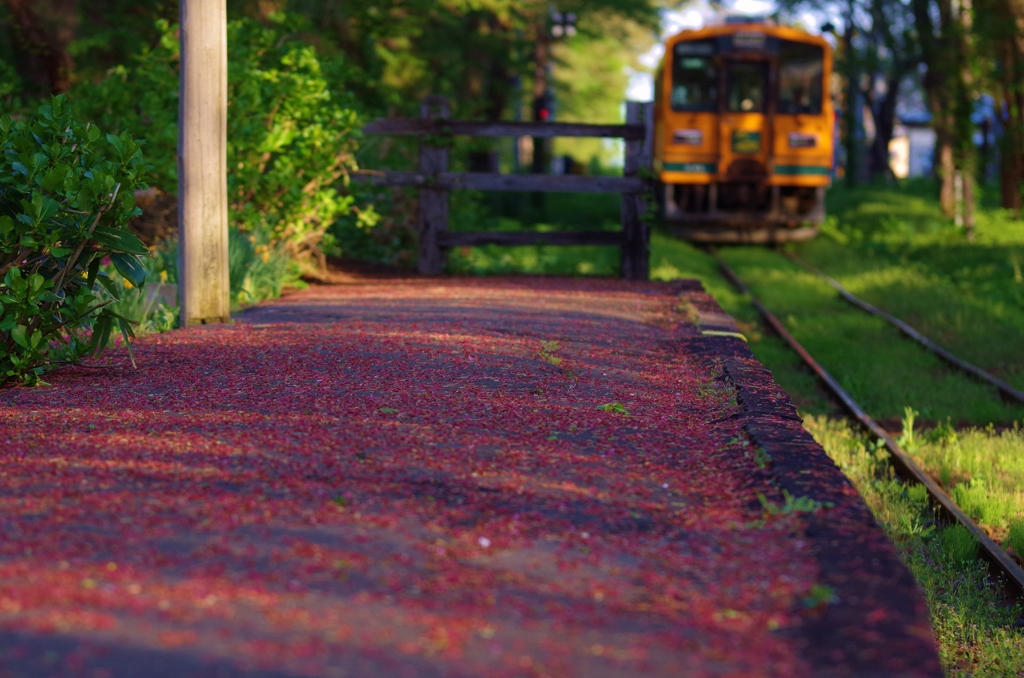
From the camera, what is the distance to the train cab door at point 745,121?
20.2 meters

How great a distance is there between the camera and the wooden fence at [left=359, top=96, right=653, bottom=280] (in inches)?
496

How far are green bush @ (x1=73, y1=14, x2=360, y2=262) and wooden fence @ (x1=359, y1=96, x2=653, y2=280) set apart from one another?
951 mm

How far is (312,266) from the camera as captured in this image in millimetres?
12352

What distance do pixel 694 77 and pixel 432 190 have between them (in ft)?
29.2

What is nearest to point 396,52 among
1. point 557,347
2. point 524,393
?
point 557,347

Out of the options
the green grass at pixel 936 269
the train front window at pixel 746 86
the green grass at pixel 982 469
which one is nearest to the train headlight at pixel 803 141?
the train front window at pixel 746 86

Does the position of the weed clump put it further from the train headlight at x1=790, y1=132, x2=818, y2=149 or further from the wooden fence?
the train headlight at x1=790, y1=132, x2=818, y2=149

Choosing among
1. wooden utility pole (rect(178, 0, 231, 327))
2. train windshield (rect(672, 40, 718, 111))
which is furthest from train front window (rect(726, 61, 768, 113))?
wooden utility pole (rect(178, 0, 231, 327))

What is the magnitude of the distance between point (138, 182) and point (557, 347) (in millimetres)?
2618

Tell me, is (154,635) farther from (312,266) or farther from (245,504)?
(312,266)

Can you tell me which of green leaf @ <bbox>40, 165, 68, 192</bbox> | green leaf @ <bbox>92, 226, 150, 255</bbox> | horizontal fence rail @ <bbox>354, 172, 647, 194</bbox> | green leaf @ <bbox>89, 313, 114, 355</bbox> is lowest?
green leaf @ <bbox>89, 313, 114, 355</bbox>

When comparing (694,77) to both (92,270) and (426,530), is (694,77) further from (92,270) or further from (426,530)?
(426,530)

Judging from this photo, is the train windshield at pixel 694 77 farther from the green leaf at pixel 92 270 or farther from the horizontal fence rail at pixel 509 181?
the green leaf at pixel 92 270

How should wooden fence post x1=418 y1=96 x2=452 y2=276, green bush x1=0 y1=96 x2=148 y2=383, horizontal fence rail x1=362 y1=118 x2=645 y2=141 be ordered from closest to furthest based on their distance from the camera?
green bush x1=0 y1=96 x2=148 y2=383 → horizontal fence rail x1=362 y1=118 x2=645 y2=141 → wooden fence post x1=418 y1=96 x2=452 y2=276
